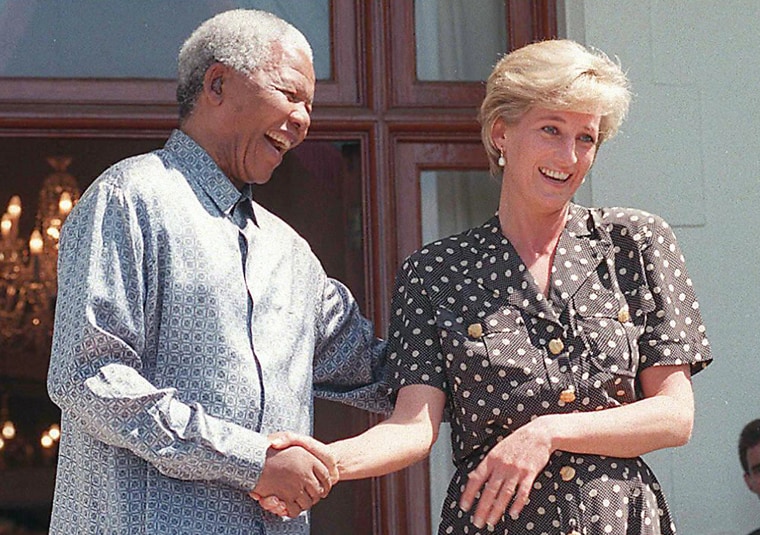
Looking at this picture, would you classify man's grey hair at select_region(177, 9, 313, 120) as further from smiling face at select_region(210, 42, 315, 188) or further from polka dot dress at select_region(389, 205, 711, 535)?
polka dot dress at select_region(389, 205, 711, 535)

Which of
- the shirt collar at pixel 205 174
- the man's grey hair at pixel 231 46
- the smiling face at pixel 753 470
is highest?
the man's grey hair at pixel 231 46

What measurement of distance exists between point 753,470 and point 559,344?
126cm

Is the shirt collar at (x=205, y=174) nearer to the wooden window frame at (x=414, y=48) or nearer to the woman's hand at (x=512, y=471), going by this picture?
the woman's hand at (x=512, y=471)

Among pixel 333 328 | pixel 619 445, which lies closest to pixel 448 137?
pixel 333 328

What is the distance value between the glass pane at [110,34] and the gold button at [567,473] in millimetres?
1509

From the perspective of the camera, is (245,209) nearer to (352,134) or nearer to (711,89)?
(352,134)

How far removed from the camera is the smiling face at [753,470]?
389 cm

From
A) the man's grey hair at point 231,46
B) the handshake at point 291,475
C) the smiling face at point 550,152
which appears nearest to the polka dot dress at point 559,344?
the smiling face at point 550,152

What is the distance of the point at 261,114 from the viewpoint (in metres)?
2.86

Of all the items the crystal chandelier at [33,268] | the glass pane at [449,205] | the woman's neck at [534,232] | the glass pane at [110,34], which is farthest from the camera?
the crystal chandelier at [33,268]

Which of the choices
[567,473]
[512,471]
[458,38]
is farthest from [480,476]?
[458,38]

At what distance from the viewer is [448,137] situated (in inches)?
158

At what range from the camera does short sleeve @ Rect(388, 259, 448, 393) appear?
2.97 meters

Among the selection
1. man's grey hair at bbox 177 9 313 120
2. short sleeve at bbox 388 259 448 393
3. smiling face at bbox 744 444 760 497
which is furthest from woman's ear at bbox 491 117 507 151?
smiling face at bbox 744 444 760 497
